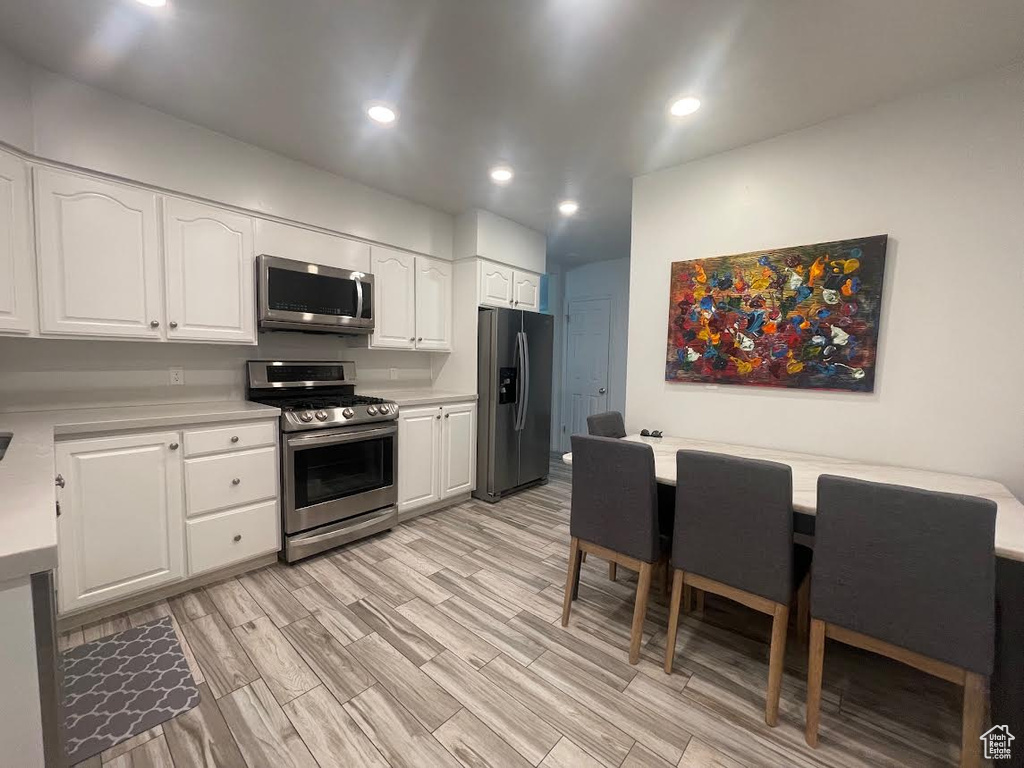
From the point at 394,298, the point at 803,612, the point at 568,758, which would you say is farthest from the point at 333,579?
the point at 803,612

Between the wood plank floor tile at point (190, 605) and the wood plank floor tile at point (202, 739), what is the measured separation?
0.63 m

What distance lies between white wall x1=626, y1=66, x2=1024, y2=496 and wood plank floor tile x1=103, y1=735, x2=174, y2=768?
2.88 meters

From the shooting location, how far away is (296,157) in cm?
273

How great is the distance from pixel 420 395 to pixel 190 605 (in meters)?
2.03

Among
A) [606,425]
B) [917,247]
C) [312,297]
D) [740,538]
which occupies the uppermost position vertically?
[917,247]

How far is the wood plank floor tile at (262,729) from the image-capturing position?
1342 millimetres

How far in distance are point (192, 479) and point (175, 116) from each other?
200 cm

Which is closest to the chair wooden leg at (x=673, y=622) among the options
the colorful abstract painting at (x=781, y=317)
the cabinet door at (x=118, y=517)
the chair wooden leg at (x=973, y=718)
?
the chair wooden leg at (x=973, y=718)

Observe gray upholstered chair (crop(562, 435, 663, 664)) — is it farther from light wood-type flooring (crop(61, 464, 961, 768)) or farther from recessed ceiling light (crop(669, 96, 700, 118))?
recessed ceiling light (crop(669, 96, 700, 118))

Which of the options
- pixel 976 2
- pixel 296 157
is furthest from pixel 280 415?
pixel 976 2

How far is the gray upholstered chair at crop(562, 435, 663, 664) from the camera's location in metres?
1.75

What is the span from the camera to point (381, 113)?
2.19 metres

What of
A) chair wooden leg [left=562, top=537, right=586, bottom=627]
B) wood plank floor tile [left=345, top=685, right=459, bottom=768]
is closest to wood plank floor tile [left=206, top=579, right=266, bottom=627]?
wood plank floor tile [left=345, top=685, right=459, bottom=768]

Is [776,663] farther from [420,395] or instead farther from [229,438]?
[420,395]
